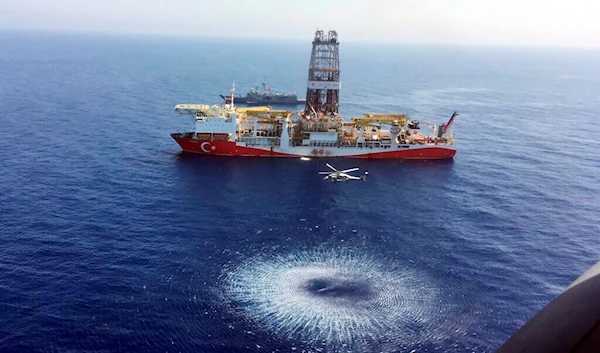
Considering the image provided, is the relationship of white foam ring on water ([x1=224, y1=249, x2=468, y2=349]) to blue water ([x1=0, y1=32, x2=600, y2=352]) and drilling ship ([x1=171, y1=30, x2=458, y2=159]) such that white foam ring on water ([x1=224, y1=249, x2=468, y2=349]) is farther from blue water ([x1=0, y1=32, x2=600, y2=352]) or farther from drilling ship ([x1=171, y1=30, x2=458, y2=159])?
drilling ship ([x1=171, y1=30, x2=458, y2=159])

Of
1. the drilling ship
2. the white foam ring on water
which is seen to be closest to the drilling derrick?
the drilling ship

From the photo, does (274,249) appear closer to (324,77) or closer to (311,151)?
(311,151)

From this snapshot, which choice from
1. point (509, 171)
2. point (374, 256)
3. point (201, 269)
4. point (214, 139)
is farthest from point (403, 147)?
point (201, 269)

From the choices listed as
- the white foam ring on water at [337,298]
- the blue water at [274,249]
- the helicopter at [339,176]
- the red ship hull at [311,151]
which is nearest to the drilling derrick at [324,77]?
the red ship hull at [311,151]

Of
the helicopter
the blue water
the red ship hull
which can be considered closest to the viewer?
the blue water

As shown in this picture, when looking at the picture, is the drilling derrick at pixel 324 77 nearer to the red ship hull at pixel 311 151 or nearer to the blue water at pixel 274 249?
the red ship hull at pixel 311 151

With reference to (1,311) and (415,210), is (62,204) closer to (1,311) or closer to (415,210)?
(1,311)
